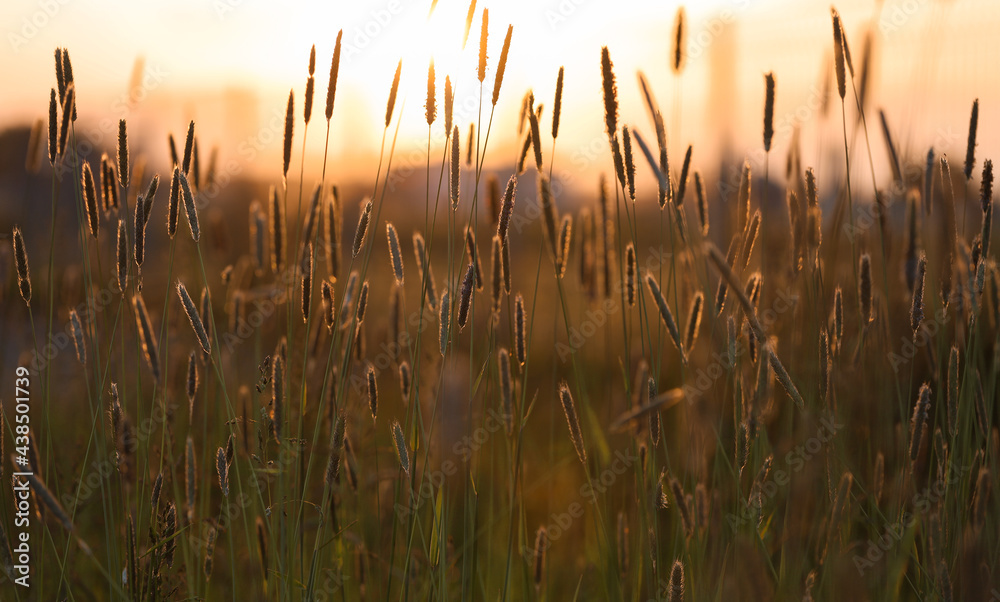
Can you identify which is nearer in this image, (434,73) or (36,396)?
(434,73)

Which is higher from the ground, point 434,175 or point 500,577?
point 434,175

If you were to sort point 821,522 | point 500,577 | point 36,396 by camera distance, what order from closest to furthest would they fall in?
point 821,522 < point 500,577 < point 36,396

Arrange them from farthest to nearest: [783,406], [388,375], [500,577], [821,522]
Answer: [388,375] < [783,406] < [500,577] < [821,522]

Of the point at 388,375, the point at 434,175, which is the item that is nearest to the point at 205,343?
the point at 434,175

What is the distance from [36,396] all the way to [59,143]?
2240 millimetres

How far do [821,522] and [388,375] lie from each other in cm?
231

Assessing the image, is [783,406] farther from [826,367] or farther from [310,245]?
[310,245]

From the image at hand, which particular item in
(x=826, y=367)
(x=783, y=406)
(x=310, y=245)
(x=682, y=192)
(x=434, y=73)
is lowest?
(x=783, y=406)

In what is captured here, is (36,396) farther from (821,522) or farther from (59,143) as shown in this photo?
(821,522)

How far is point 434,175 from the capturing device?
4.83 feet

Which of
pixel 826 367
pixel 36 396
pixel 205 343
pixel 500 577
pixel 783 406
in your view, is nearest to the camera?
pixel 205 343

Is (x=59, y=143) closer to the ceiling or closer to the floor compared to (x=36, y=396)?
closer to the ceiling

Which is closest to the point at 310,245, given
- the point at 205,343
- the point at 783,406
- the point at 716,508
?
the point at 205,343

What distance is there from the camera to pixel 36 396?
2.96 m
